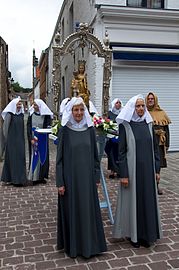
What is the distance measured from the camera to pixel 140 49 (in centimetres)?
1180

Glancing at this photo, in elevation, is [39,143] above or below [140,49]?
below

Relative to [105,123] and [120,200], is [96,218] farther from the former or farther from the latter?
[105,123]

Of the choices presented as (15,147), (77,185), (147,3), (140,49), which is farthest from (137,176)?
(147,3)

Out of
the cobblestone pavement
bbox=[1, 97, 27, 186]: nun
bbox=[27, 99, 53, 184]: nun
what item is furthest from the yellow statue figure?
the cobblestone pavement

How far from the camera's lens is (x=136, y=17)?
11.5 meters

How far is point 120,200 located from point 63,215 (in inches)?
31.2

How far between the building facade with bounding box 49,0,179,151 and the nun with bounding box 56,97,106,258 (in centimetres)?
798

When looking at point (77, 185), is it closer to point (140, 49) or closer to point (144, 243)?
point (144, 243)

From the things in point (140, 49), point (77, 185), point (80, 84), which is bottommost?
point (77, 185)

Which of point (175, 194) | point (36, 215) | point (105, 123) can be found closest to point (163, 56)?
point (175, 194)

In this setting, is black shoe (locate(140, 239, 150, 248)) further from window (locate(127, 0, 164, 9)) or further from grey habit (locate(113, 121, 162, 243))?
window (locate(127, 0, 164, 9))

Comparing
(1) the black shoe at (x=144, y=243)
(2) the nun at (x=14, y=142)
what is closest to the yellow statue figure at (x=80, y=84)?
(2) the nun at (x=14, y=142)

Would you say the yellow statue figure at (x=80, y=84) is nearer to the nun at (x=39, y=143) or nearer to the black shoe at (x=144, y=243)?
the nun at (x=39, y=143)

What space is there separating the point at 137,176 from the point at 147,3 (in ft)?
33.0
